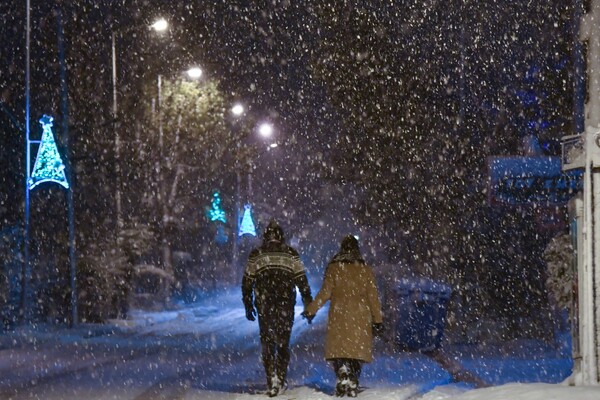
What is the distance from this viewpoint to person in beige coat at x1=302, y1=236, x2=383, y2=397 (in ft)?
29.4

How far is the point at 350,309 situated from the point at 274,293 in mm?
881

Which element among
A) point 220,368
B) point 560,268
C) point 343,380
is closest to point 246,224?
point 220,368

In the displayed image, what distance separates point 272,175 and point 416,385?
175ft

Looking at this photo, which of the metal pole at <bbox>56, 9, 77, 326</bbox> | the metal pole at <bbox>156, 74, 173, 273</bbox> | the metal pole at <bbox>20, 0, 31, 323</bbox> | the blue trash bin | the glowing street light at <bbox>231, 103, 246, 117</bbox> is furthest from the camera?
the glowing street light at <bbox>231, 103, 246, 117</bbox>

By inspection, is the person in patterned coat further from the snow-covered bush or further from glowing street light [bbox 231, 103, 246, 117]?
glowing street light [bbox 231, 103, 246, 117]

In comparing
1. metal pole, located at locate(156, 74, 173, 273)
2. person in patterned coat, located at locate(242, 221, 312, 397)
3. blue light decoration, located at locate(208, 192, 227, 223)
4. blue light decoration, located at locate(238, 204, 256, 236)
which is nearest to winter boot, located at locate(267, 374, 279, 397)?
person in patterned coat, located at locate(242, 221, 312, 397)

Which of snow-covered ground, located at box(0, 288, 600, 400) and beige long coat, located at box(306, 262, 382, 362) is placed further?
snow-covered ground, located at box(0, 288, 600, 400)

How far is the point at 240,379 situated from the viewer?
450 inches

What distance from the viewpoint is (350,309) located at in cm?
901

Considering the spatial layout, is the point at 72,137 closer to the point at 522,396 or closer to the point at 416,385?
the point at 416,385

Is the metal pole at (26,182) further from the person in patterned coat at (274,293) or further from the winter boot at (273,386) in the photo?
the winter boot at (273,386)

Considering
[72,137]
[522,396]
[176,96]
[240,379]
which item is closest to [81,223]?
[72,137]

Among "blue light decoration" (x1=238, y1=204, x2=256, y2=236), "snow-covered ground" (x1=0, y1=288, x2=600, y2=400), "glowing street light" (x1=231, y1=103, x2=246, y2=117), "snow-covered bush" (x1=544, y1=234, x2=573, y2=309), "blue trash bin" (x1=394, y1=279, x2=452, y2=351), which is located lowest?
"snow-covered ground" (x1=0, y1=288, x2=600, y2=400)

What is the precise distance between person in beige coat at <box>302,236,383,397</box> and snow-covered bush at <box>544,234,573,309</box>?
13.8 ft
